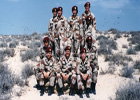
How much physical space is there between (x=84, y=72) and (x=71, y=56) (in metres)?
0.74

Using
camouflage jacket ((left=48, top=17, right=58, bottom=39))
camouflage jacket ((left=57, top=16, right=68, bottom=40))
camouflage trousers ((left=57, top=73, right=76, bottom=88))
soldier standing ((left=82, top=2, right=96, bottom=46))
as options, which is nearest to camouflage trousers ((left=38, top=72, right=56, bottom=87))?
camouflage trousers ((left=57, top=73, right=76, bottom=88))

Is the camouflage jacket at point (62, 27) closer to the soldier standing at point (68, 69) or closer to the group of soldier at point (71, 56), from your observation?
the group of soldier at point (71, 56)

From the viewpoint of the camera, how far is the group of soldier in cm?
540

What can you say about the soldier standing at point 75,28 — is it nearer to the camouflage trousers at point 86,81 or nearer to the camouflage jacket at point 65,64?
the camouflage jacket at point 65,64

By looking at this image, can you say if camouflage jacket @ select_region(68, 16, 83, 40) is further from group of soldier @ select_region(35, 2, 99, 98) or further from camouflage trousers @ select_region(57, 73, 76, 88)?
camouflage trousers @ select_region(57, 73, 76, 88)

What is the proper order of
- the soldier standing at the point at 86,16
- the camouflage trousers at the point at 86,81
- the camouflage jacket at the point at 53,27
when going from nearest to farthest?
the camouflage trousers at the point at 86,81, the soldier standing at the point at 86,16, the camouflage jacket at the point at 53,27

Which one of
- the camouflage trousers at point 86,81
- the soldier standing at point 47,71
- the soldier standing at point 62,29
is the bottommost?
the camouflage trousers at point 86,81

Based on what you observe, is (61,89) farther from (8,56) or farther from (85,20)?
(8,56)

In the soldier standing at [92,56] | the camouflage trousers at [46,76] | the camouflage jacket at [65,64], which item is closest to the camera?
the camouflage trousers at [46,76]

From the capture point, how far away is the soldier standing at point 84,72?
17.3 ft

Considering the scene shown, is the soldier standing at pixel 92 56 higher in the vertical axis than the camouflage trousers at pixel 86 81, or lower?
higher

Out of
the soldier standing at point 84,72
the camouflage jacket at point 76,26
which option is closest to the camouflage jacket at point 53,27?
the camouflage jacket at point 76,26

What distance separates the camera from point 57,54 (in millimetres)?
7004

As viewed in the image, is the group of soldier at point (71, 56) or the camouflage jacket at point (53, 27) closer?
the group of soldier at point (71, 56)
